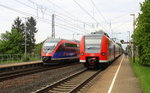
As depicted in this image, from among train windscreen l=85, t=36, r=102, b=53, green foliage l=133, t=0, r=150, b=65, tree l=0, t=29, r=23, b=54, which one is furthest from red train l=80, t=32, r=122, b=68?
tree l=0, t=29, r=23, b=54

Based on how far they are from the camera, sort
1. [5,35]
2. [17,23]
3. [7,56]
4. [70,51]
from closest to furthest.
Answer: [70,51] → [7,56] → [5,35] → [17,23]

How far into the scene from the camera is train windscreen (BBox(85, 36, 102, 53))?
19.7 meters

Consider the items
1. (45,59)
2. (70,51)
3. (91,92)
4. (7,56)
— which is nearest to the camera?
(91,92)

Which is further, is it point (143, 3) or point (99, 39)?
point (143, 3)

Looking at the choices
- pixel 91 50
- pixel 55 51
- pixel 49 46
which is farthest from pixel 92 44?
pixel 49 46

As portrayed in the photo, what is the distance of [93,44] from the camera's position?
19.9m

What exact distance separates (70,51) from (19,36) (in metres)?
28.4

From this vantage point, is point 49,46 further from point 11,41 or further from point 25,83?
point 11,41

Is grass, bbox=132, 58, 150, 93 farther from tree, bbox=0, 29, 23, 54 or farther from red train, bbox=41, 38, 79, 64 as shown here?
tree, bbox=0, 29, 23, 54

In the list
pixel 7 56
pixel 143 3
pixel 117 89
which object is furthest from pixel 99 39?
pixel 7 56

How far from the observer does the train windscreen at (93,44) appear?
19734 mm

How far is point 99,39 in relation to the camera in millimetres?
19969

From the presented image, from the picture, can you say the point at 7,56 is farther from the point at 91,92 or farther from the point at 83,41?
the point at 91,92

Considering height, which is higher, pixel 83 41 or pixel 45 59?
pixel 83 41
